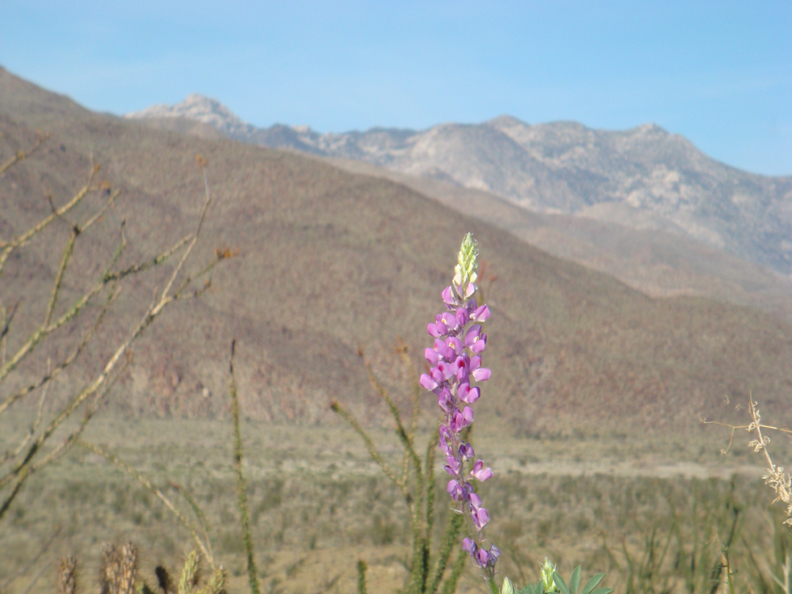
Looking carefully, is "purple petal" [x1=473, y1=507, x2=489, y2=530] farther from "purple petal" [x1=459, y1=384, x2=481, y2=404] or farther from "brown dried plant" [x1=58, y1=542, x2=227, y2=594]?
"brown dried plant" [x1=58, y1=542, x2=227, y2=594]

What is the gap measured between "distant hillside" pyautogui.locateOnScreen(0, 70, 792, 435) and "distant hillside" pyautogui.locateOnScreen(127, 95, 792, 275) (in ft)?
295

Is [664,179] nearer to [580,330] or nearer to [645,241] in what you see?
[645,241]

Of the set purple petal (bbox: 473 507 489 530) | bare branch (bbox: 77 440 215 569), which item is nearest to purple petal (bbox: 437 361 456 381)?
purple petal (bbox: 473 507 489 530)

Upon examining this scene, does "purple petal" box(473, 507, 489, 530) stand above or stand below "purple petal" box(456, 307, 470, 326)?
below

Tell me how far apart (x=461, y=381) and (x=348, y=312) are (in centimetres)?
3673

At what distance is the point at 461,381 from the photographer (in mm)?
1757

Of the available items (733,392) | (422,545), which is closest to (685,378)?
(733,392)

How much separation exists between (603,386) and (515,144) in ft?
505

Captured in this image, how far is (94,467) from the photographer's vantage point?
801 inches

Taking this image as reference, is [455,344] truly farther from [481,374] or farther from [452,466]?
[452,466]

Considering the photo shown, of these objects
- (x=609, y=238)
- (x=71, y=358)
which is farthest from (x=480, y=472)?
(x=609, y=238)

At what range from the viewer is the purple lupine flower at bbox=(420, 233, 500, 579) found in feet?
5.74

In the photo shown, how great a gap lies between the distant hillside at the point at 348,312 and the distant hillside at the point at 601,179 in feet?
295

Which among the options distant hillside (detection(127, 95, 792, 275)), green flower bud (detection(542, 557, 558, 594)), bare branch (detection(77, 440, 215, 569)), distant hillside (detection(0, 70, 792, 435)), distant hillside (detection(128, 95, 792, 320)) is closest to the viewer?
green flower bud (detection(542, 557, 558, 594))
